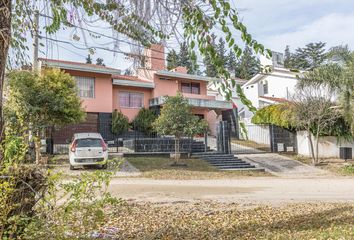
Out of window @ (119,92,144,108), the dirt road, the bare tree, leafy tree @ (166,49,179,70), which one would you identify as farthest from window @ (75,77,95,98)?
leafy tree @ (166,49,179,70)

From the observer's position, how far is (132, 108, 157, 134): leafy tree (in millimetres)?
30023

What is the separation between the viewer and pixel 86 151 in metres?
16.9

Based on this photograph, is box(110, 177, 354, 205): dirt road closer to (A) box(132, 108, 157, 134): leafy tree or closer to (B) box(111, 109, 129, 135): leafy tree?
(B) box(111, 109, 129, 135): leafy tree

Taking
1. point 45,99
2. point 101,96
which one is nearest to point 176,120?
point 45,99

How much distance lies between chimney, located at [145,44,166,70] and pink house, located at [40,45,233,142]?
19.5 metres

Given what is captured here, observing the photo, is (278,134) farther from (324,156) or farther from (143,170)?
(143,170)

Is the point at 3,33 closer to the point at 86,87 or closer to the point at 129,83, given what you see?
the point at 86,87

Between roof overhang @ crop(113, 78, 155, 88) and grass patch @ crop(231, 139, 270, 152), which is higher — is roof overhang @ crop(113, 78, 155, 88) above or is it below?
above

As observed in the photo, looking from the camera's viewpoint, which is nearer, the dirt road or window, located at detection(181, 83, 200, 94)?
the dirt road

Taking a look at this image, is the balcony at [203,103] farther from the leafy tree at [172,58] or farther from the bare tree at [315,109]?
the leafy tree at [172,58]

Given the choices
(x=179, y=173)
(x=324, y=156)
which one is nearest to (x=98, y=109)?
(x=179, y=173)

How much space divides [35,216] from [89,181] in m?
0.54

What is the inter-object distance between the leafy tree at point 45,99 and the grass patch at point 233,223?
1069 centimetres

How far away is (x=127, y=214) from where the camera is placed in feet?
22.0
